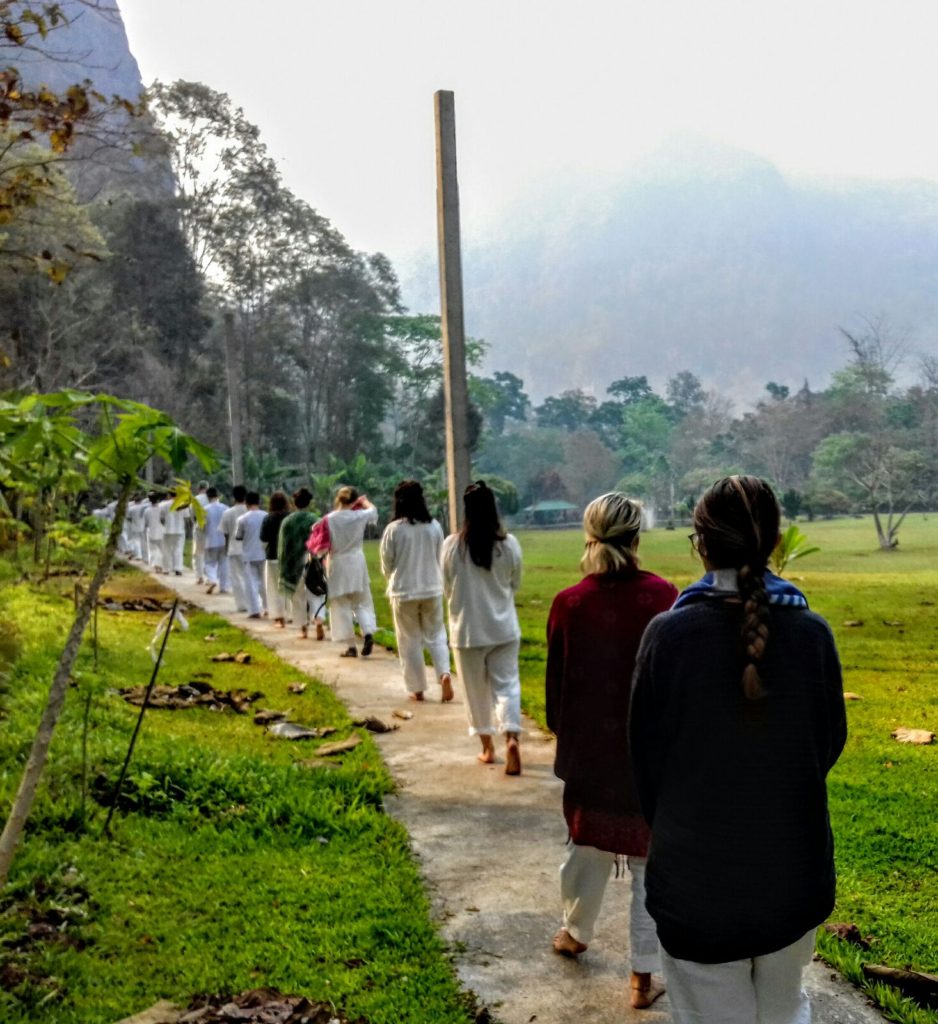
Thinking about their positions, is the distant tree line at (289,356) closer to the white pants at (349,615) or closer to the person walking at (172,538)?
the person walking at (172,538)

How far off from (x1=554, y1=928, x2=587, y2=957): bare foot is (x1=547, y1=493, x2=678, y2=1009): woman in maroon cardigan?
5cm

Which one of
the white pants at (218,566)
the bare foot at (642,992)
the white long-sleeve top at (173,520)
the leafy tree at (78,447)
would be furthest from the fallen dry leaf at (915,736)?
the white long-sleeve top at (173,520)

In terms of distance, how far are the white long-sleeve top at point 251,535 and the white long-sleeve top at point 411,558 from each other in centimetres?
582

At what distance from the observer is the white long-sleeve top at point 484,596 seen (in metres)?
6.10

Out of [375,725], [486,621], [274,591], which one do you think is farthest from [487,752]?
[274,591]

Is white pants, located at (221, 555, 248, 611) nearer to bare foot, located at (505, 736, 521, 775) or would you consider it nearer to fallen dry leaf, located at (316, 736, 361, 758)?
fallen dry leaf, located at (316, 736, 361, 758)

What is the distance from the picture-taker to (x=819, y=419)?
26.1 meters

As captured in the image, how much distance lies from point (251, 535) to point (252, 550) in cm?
20

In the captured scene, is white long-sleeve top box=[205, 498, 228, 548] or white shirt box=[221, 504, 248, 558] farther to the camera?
white long-sleeve top box=[205, 498, 228, 548]

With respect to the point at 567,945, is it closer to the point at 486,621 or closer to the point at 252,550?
the point at 486,621

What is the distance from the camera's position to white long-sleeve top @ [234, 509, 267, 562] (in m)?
13.6

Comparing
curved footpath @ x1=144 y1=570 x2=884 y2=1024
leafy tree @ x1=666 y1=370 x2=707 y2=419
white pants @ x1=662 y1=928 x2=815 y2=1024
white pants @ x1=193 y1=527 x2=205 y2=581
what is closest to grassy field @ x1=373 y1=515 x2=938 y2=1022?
curved footpath @ x1=144 y1=570 x2=884 y2=1024

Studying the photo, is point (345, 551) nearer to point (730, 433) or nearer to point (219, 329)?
point (730, 433)

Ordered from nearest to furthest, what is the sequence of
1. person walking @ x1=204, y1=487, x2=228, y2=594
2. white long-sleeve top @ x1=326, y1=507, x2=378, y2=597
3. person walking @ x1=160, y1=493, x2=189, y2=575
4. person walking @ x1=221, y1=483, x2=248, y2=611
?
white long-sleeve top @ x1=326, y1=507, x2=378, y2=597 → person walking @ x1=221, y1=483, x2=248, y2=611 → person walking @ x1=204, y1=487, x2=228, y2=594 → person walking @ x1=160, y1=493, x2=189, y2=575
